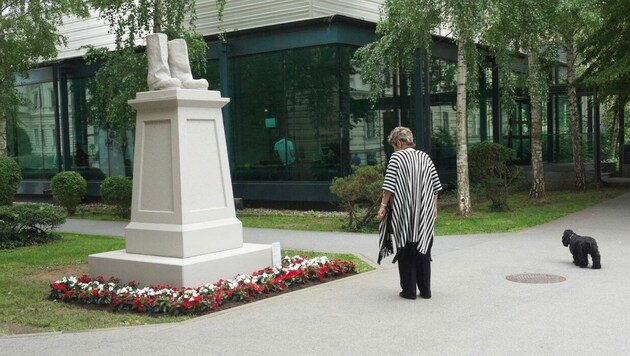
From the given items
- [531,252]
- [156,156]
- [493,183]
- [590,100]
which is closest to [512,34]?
[493,183]

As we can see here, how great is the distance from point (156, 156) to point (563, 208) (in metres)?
11.8

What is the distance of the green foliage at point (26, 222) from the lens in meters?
14.2

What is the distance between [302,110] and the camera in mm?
19828

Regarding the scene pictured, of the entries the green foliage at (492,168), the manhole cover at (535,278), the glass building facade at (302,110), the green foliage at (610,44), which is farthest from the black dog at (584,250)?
the glass building facade at (302,110)

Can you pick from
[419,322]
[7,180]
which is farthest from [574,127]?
[419,322]

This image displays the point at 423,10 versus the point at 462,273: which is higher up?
the point at 423,10

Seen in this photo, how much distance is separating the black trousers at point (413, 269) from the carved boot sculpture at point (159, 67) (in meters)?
3.49

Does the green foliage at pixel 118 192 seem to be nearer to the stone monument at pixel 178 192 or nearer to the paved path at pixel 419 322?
the stone monument at pixel 178 192

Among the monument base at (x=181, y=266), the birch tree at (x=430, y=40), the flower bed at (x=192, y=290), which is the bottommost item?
the flower bed at (x=192, y=290)

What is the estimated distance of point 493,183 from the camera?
56.0 feet

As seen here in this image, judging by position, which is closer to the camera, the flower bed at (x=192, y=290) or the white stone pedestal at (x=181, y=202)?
the flower bed at (x=192, y=290)

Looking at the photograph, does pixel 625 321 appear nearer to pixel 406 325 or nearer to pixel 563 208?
pixel 406 325

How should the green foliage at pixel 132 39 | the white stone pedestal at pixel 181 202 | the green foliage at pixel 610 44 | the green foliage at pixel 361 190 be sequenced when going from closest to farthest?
the white stone pedestal at pixel 181 202 → the green foliage at pixel 361 190 → the green foliage at pixel 132 39 → the green foliage at pixel 610 44

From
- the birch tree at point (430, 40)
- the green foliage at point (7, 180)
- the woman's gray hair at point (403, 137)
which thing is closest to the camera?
the woman's gray hair at point (403, 137)
